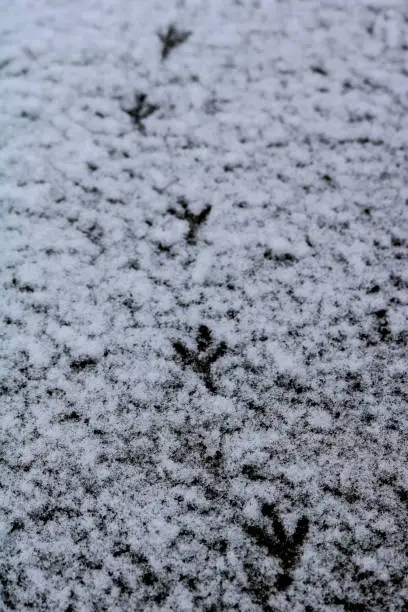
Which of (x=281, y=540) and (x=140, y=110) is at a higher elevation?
(x=140, y=110)

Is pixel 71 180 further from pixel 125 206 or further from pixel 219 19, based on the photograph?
pixel 219 19

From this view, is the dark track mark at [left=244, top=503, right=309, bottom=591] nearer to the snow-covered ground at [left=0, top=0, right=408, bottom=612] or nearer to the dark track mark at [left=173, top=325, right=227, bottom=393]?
the snow-covered ground at [left=0, top=0, right=408, bottom=612]

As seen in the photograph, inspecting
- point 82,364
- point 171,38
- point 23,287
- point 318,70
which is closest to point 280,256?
point 82,364

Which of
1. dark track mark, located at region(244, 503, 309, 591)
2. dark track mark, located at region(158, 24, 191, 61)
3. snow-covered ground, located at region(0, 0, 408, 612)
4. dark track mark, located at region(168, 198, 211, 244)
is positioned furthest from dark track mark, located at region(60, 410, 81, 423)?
dark track mark, located at region(158, 24, 191, 61)

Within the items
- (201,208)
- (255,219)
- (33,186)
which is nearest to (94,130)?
(33,186)

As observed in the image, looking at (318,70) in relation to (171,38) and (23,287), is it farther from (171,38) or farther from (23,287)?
(23,287)

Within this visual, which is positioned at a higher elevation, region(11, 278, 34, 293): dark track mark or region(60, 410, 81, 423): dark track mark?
region(11, 278, 34, 293): dark track mark
